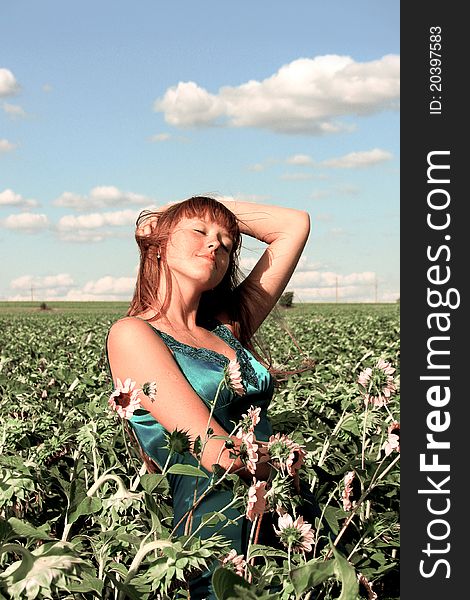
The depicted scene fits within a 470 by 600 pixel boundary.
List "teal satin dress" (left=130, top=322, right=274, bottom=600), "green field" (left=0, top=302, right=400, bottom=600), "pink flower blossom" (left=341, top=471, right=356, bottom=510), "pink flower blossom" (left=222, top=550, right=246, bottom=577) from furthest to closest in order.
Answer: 1. "teal satin dress" (left=130, top=322, right=274, bottom=600)
2. "pink flower blossom" (left=341, top=471, right=356, bottom=510)
3. "pink flower blossom" (left=222, top=550, right=246, bottom=577)
4. "green field" (left=0, top=302, right=400, bottom=600)

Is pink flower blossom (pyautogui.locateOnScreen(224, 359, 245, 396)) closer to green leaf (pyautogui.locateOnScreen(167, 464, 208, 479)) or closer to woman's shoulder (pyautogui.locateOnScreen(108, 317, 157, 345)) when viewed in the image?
green leaf (pyautogui.locateOnScreen(167, 464, 208, 479))

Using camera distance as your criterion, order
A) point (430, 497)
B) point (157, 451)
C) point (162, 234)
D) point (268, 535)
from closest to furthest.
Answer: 1. point (430, 497)
2. point (268, 535)
3. point (157, 451)
4. point (162, 234)

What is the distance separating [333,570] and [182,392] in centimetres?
120

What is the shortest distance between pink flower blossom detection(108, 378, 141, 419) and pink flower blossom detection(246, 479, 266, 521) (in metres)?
0.28

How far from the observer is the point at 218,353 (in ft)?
8.81

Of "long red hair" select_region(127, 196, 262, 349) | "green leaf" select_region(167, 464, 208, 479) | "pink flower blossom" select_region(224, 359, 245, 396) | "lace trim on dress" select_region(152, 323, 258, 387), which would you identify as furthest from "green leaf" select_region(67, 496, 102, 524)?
"long red hair" select_region(127, 196, 262, 349)

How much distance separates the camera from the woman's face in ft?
8.64

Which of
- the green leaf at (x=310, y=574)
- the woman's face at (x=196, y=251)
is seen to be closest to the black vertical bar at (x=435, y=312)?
the woman's face at (x=196, y=251)

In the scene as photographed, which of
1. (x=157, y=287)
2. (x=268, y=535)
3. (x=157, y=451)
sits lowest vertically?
(x=268, y=535)

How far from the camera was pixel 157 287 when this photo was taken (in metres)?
2.70

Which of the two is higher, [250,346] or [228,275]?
[228,275]

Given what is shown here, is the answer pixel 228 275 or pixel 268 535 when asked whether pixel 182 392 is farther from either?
pixel 228 275

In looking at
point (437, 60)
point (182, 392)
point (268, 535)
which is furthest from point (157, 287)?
point (437, 60)

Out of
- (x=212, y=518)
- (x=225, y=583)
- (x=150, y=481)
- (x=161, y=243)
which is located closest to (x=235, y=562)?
(x=212, y=518)
